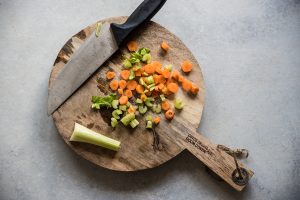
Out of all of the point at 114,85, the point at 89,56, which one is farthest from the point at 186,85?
the point at 89,56

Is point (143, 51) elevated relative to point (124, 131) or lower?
elevated

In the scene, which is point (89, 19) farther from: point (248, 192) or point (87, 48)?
point (248, 192)

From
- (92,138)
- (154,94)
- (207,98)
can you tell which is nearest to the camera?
(92,138)

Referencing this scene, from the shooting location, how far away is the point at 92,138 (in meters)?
2.81

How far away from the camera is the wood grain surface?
2855 mm

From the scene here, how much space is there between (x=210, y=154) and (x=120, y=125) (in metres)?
0.66

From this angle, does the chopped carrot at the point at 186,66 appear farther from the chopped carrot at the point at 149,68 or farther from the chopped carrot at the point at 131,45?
the chopped carrot at the point at 131,45

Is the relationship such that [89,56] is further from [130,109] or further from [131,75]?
[130,109]

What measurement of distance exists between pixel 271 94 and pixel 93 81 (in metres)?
1.38

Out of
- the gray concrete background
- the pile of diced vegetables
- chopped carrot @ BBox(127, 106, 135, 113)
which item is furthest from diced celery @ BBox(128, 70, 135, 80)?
the gray concrete background

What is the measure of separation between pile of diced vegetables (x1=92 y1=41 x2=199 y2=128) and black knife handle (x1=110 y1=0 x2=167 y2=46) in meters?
0.11

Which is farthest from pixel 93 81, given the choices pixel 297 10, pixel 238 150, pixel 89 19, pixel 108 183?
pixel 297 10

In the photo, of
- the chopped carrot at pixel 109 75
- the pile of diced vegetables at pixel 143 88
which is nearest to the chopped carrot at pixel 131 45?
the pile of diced vegetables at pixel 143 88

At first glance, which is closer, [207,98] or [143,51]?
[143,51]
